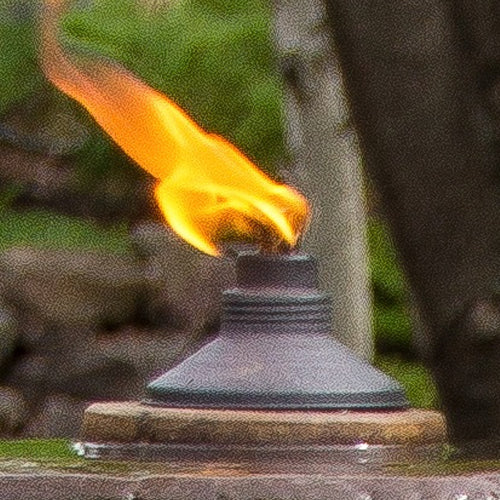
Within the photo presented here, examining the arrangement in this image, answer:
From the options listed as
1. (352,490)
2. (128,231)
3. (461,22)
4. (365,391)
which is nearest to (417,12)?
(461,22)

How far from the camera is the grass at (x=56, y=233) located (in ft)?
29.8

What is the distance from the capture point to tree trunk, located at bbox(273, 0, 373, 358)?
5711 mm

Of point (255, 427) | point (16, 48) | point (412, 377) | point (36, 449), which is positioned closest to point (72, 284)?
point (16, 48)

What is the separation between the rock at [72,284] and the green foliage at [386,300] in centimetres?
110

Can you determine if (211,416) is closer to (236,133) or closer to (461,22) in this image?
(461,22)

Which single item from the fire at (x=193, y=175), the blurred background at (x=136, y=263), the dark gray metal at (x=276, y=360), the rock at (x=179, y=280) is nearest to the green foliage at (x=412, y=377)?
the blurred background at (x=136, y=263)

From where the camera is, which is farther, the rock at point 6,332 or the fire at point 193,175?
the rock at point 6,332

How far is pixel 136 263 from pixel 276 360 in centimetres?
658

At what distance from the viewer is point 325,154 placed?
5.90m

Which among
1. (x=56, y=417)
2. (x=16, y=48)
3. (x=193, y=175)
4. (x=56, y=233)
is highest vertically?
(x=16, y=48)

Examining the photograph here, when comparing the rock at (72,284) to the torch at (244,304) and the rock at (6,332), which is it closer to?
the rock at (6,332)

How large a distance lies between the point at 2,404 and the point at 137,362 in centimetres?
58

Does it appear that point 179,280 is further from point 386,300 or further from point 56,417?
point 56,417

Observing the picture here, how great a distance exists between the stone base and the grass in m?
6.46
